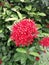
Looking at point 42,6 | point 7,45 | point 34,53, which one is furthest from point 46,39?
point 42,6

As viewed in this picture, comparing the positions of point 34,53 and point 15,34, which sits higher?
point 15,34

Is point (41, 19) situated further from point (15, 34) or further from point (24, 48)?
point (15, 34)

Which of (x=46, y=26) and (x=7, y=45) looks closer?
(x=7, y=45)

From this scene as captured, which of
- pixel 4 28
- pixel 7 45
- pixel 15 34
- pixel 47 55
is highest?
pixel 15 34

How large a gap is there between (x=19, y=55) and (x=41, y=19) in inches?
31.2

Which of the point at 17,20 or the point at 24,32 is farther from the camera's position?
the point at 17,20

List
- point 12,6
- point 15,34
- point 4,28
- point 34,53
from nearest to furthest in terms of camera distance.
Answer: point 15,34 < point 34,53 < point 4,28 < point 12,6

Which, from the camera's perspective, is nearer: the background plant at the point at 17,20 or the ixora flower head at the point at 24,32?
the ixora flower head at the point at 24,32

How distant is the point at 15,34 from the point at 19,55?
16.3 inches

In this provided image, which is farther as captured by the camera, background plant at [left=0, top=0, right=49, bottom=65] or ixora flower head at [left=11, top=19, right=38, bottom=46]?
background plant at [left=0, top=0, right=49, bottom=65]

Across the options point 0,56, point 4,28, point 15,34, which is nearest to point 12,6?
point 4,28

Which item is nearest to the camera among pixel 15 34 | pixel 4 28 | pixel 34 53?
pixel 15 34

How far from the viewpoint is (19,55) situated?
2594 millimetres

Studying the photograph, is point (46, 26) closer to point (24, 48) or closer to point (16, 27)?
point (24, 48)
